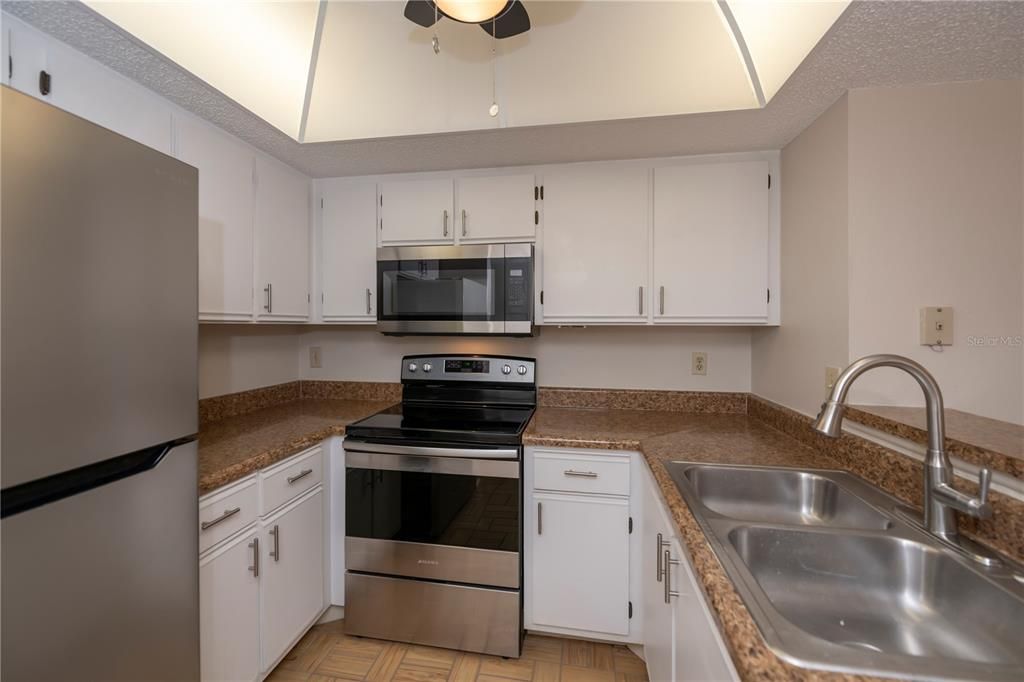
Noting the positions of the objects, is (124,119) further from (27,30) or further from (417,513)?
(417,513)

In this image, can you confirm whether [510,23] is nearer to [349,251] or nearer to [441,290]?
[441,290]

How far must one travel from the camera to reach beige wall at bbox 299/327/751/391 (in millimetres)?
2184

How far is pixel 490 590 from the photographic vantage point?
168 cm

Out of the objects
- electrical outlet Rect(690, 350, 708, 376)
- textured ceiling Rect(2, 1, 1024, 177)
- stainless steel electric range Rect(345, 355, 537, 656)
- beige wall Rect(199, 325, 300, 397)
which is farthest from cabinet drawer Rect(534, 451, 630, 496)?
beige wall Rect(199, 325, 300, 397)

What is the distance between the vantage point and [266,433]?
5.69 ft

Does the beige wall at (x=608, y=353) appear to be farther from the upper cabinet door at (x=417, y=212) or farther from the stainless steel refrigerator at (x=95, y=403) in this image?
the stainless steel refrigerator at (x=95, y=403)

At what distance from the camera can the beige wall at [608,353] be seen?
86.0 inches

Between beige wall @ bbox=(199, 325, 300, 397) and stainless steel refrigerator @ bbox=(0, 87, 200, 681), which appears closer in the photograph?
stainless steel refrigerator @ bbox=(0, 87, 200, 681)

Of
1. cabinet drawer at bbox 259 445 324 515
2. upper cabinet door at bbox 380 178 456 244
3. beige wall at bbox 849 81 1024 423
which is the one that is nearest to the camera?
beige wall at bbox 849 81 1024 423

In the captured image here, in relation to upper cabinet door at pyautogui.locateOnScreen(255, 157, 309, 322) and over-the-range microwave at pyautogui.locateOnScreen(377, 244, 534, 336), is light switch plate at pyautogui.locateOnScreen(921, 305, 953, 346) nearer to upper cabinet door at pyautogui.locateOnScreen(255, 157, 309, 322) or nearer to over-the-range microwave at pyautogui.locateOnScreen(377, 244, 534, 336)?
over-the-range microwave at pyautogui.locateOnScreen(377, 244, 534, 336)

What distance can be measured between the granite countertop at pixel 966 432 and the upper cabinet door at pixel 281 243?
2.31m

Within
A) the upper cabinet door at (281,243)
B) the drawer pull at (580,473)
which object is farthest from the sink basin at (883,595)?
the upper cabinet door at (281,243)

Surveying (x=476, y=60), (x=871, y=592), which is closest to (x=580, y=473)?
(x=871, y=592)

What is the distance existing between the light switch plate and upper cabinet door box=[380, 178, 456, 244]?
72.5 inches
